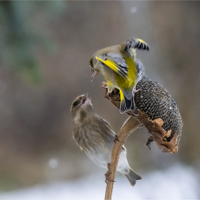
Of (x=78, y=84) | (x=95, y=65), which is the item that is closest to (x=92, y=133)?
(x=95, y=65)

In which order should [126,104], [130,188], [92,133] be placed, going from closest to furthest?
[126,104]
[92,133]
[130,188]

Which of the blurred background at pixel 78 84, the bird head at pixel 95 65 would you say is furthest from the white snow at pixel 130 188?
the bird head at pixel 95 65

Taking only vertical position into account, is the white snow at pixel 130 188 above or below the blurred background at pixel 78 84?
below

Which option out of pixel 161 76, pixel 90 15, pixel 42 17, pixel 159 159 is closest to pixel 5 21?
pixel 42 17

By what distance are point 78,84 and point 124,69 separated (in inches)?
29.4

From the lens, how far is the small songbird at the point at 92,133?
2.18 feet

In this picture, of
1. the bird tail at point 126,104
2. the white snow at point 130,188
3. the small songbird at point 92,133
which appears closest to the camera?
the bird tail at point 126,104

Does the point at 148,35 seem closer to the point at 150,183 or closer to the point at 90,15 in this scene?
the point at 90,15

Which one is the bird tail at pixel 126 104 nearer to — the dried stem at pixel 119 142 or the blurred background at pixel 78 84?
the dried stem at pixel 119 142

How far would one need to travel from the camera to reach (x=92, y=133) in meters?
0.67

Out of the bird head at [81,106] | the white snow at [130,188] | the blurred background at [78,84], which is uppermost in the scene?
the blurred background at [78,84]

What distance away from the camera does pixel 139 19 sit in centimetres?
122

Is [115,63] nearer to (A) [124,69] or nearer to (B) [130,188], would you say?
(A) [124,69]

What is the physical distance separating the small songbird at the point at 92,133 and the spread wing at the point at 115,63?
0.20 metres
